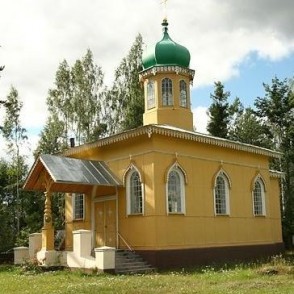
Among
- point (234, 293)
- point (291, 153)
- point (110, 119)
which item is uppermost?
point (110, 119)

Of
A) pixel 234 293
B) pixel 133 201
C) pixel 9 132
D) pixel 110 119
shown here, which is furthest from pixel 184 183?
pixel 9 132

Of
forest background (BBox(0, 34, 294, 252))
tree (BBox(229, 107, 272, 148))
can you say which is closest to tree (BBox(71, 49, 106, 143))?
forest background (BBox(0, 34, 294, 252))

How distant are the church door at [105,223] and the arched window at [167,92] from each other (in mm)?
5632

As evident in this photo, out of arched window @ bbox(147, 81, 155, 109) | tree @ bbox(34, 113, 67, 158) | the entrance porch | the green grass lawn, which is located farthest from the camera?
tree @ bbox(34, 113, 67, 158)

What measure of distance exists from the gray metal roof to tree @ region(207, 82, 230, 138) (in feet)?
49.0

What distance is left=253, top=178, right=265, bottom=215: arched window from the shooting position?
22.6 meters

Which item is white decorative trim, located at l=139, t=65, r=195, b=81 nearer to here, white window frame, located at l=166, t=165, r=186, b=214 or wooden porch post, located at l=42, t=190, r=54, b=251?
white window frame, located at l=166, t=165, r=186, b=214

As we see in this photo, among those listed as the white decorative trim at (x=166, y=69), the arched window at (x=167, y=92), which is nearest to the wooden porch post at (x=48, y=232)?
the arched window at (x=167, y=92)

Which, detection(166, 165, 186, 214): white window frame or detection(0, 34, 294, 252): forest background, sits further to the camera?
detection(0, 34, 294, 252): forest background

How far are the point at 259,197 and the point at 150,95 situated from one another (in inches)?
270

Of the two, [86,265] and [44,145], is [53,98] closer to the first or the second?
[44,145]

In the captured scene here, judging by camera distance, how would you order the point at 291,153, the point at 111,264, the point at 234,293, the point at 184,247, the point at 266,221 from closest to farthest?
the point at 234,293, the point at 111,264, the point at 184,247, the point at 266,221, the point at 291,153

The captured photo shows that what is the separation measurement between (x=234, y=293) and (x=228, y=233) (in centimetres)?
916

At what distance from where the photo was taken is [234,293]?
11508 millimetres
